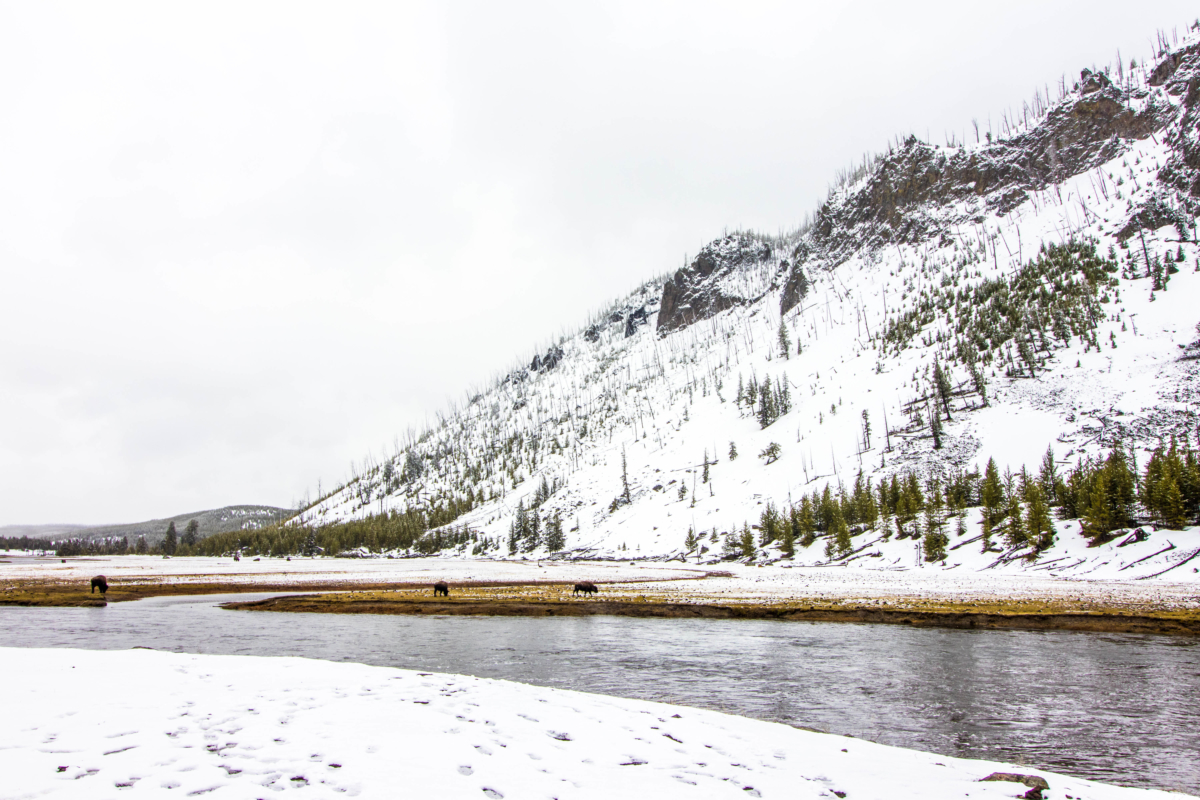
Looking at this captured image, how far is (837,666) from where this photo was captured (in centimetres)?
1977

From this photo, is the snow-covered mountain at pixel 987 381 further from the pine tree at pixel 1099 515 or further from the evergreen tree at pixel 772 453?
the pine tree at pixel 1099 515

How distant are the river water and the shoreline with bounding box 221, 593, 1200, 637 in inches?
79.1

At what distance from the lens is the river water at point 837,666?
12.3 metres

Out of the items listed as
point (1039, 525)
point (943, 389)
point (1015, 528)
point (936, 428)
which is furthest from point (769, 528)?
point (943, 389)

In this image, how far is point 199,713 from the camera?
10.1 metres

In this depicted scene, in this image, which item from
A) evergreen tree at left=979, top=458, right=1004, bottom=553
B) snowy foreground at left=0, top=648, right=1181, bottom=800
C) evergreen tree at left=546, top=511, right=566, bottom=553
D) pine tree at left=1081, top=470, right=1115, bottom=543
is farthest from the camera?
evergreen tree at left=546, top=511, right=566, bottom=553

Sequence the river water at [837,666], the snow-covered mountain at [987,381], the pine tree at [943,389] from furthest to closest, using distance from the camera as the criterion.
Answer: the pine tree at [943,389]
the snow-covered mountain at [987,381]
the river water at [837,666]

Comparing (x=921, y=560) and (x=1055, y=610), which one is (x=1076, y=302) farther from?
(x=1055, y=610)

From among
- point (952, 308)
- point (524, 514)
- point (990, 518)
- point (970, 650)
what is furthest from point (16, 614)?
point (952, 308)

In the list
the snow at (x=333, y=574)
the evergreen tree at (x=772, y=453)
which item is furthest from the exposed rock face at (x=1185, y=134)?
the snow at (x=333, y=574)

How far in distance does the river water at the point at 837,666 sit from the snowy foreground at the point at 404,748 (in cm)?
279

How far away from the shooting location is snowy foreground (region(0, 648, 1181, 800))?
7.25m

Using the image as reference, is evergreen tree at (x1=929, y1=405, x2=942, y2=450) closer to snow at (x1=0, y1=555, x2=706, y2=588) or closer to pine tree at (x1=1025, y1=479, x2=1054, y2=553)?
pine tree at (x1=1025, y1=479, x2=1054, y2=553)

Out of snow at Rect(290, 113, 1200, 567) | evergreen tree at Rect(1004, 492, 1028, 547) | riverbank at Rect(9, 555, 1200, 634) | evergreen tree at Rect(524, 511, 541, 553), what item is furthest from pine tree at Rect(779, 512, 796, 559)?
evergreen tree at Rect(524, 511, 541, 553)
